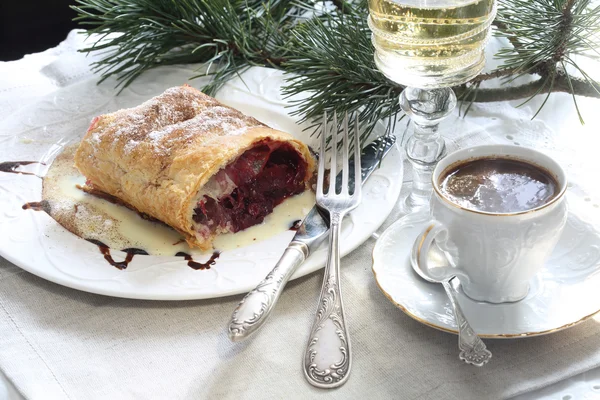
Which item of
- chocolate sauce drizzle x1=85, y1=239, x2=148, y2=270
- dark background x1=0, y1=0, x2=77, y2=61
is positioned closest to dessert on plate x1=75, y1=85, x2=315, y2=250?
chocolate sauce drizzle x1=85, y1=239, x2=148, y2=270

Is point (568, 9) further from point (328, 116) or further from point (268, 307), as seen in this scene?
point (268, 307)

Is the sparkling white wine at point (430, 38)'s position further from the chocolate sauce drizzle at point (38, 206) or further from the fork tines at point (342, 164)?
the chocolate sauce drizzle at point (38, 206)

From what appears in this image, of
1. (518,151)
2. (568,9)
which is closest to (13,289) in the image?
(518,151)

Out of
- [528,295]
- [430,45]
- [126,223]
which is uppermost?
[430,45]

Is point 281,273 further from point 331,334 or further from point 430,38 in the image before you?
point 430,38

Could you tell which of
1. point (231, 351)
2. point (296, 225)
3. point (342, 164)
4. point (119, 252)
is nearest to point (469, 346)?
point (231, 351)
